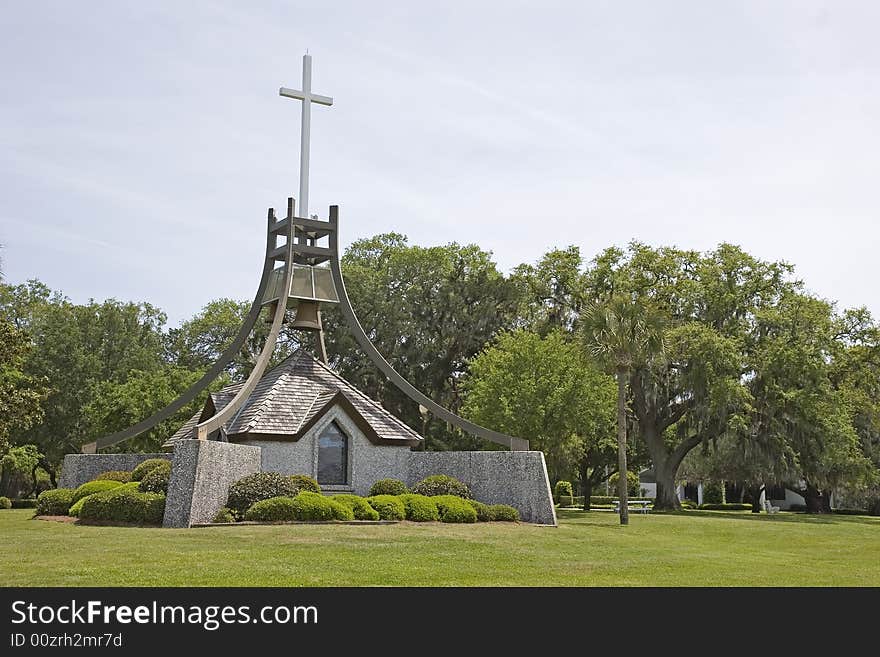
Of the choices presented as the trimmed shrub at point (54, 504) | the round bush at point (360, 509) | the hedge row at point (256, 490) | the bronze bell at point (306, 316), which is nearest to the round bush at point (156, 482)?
the hedge row at point (256, 490)

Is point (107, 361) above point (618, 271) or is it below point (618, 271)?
below

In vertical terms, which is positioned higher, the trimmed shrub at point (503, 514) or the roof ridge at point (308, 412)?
the roof ridge at point (308, 412)

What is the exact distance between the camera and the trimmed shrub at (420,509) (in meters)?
23.8

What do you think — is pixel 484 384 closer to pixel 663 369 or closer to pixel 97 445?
pixel 663 369

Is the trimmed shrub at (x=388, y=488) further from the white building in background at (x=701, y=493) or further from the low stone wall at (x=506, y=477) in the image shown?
the white building in background at (x=701, y=493)

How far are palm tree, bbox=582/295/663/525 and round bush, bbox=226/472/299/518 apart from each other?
502 inches

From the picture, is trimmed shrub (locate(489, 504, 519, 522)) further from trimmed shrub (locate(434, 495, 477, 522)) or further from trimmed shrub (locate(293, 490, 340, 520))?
trimmed shrub (locate(293, 490, 340, 520))

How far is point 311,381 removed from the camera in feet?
98.0

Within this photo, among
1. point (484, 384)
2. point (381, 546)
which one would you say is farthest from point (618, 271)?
point (381, 546)

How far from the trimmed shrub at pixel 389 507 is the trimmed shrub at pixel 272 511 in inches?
98.9

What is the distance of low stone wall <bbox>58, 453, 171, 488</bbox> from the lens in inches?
1163

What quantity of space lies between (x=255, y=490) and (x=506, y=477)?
24.5ft
